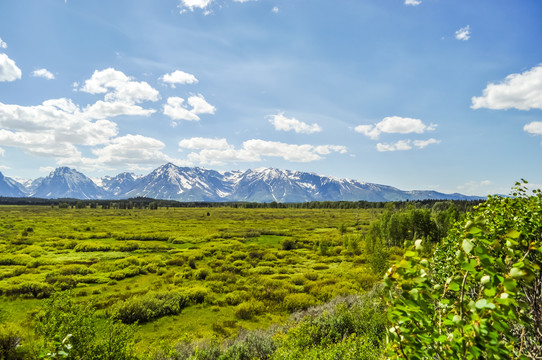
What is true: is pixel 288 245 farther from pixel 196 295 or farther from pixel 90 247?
pixel 90 247

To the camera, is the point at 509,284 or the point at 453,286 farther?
the point at 453,286

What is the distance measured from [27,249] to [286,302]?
47.3m

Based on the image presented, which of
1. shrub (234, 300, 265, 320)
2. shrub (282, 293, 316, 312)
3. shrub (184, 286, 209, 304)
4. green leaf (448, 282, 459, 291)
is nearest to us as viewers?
green leaf (448, 282, 459, 291)

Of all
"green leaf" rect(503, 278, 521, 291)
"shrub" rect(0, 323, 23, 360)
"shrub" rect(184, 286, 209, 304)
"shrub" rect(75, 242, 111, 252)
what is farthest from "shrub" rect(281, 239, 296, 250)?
"green leaf" rect(503, 278, 521, 291)

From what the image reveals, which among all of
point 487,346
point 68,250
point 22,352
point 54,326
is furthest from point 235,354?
point 68,250

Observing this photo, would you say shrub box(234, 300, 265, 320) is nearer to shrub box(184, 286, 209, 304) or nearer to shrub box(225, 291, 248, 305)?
shrub box(225, 291, 248, 305)

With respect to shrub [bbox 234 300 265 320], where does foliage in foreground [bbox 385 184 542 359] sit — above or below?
above

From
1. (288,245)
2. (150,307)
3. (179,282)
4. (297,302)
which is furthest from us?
(288,245)

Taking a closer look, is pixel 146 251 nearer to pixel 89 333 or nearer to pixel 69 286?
pixel 69 286

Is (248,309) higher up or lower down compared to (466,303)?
lower down

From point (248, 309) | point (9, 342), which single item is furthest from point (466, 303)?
point (248, 309)

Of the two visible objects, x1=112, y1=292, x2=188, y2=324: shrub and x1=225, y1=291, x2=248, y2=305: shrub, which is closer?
x1=112, y1=292, x2=188, y2=324: shrub

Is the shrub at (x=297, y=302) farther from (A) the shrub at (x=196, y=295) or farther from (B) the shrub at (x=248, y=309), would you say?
(A) the shrub at (x=196, y=295)

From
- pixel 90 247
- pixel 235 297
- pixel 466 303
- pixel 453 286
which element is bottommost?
pixel 90 247
